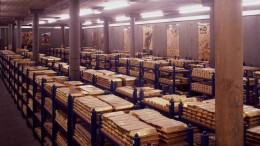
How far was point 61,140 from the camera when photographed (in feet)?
24.7

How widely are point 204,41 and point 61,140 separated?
11.9 m

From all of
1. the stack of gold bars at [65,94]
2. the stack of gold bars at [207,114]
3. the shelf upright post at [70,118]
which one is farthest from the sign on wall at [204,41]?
the shelf upright post at [70,118]

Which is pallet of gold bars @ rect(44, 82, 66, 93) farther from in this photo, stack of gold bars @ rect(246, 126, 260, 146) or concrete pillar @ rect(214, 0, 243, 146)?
concrete pillar @ rect(214, 0, 243, 146)

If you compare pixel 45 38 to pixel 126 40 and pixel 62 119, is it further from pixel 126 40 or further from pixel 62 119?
pixel 62 119

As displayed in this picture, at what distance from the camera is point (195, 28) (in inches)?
707

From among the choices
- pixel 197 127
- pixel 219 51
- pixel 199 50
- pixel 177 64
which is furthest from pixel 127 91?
pixel 199 50

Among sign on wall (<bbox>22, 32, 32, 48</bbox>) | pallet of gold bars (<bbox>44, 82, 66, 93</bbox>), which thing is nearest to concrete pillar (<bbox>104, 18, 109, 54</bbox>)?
pallet of gold bars (<bbox>44, 82, 66, 93</bbox>)

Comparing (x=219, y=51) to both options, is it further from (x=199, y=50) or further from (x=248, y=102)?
(x=199, y=50)

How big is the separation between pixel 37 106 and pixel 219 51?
28.7 feet

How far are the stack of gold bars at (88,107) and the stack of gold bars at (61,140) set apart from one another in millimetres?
1274

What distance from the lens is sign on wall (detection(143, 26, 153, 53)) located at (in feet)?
74.1

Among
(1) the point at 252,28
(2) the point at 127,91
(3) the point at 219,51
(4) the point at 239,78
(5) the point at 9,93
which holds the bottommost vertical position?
(5) the point at 9,93

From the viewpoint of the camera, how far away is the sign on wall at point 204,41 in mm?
17031

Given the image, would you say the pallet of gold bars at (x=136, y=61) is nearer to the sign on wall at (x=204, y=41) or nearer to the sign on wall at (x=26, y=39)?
the sign on wall at (x=204, y=41)
